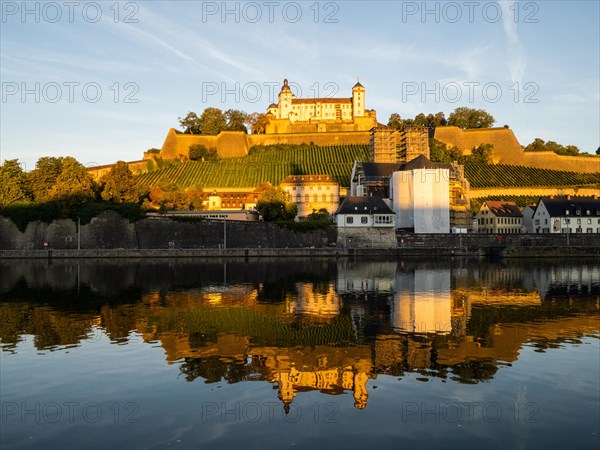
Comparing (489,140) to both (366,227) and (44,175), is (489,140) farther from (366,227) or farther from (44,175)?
(44,175)

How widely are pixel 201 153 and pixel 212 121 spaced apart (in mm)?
17315

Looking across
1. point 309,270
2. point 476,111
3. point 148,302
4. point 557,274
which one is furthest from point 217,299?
point 476,111

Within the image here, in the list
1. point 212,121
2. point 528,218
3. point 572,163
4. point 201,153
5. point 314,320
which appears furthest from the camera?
point 212,121

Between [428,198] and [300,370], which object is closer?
[300,370]

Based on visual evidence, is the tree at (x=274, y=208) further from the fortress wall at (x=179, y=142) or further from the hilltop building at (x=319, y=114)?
the hilltop building at (x=319, y=114)

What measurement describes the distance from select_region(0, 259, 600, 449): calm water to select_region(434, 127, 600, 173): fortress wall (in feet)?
292

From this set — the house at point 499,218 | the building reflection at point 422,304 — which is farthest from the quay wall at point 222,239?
the building reflection at point 422,304

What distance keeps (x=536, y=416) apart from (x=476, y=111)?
12411 cm

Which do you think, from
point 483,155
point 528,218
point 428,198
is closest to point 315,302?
point 428,198

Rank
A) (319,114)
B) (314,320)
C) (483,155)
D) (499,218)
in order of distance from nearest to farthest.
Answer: (314,320), (499,218), (483,155), (319,114)

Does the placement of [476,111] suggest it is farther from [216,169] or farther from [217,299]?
[217,299]

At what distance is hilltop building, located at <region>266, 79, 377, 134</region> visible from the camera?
128375 mm

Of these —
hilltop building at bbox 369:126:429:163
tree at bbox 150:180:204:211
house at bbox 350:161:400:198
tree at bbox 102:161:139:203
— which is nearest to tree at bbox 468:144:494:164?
A: hilltop building at bbox 369:126:429:163

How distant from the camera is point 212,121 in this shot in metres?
128
